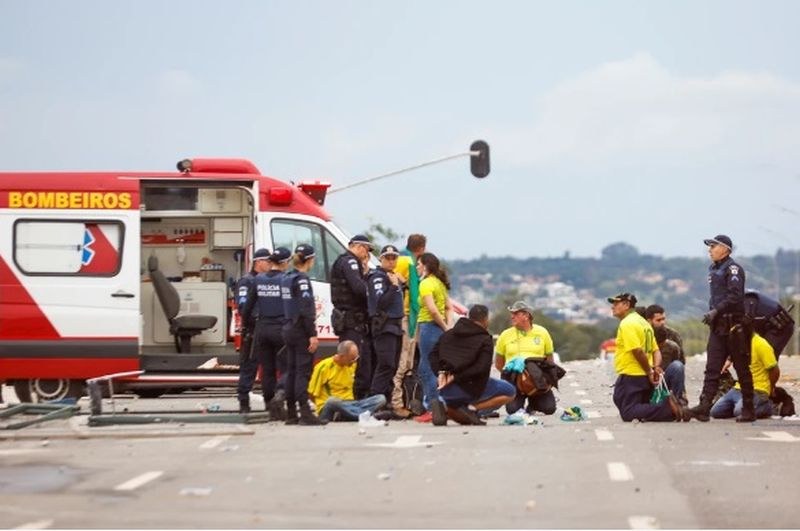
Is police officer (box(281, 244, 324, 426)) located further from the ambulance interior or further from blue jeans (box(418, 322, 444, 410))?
the ambulance interior

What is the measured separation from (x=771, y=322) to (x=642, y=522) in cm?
1008

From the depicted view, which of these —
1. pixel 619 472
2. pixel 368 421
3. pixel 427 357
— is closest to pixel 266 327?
pixel 368 421

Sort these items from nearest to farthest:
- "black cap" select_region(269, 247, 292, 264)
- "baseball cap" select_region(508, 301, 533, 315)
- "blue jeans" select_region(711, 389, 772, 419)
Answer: "black cap" select_region(269, 247, 292, 264) → "blue jeans" select_region(711, 389, 772, 419) → "baseball cap" select_region(508, 301, 533, 315)

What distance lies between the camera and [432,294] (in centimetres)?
2062

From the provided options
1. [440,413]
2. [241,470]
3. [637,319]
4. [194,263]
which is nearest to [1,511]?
[241,470]

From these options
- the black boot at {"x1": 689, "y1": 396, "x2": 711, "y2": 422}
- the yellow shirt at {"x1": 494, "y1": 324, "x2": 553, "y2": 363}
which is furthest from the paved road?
the yellow shirt at {"x1": 494, "y1": 324, "x2": 553, "y2": 363}

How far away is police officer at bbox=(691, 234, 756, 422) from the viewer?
1984cm

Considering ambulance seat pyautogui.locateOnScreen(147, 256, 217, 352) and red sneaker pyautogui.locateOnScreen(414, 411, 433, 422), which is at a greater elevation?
ambulance seat pyautogui.locateOnScreen(147, 256, 217, 352)

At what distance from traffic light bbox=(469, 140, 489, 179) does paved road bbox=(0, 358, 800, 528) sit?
27.2m

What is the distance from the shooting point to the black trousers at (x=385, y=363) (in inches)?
810

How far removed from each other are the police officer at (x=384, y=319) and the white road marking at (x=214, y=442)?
126 inches

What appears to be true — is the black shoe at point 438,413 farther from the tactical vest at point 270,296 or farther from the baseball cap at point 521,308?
the baseball cap at point 521,308

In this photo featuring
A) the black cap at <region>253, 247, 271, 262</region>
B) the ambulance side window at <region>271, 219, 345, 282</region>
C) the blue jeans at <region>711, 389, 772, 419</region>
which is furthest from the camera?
the ambulance side window at <region>271, 219, 345, 282</region>

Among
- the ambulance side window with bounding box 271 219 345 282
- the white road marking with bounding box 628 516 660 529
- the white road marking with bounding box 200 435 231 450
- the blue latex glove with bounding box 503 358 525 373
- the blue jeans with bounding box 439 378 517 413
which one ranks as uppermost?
the ambulance side window with bounding box 271 219 345 282
